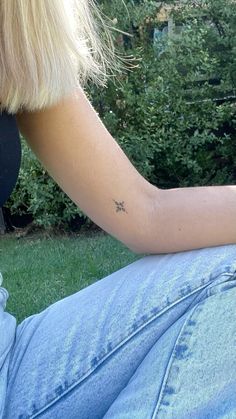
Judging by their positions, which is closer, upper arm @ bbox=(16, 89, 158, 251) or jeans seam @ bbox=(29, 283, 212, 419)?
jeans seam @ bbox=(29, 283, 212, 419)

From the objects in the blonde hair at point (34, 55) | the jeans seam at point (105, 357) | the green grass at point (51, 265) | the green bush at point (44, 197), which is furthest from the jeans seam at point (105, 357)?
the green bush at point (44, 197)

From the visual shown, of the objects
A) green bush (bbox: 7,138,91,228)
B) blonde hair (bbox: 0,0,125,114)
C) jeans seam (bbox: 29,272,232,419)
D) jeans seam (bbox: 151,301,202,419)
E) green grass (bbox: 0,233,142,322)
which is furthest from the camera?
green bush (bbox: 7,138,91,228)

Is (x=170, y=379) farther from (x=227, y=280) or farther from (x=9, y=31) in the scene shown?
(x=9, y=31)

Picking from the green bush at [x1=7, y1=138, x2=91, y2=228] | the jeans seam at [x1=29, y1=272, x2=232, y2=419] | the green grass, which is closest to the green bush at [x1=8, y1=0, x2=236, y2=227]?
the green bush at [x1=7, y1=138, x2=91, y2=228]

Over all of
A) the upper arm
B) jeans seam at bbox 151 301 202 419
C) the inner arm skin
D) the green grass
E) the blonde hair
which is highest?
the blonde hair

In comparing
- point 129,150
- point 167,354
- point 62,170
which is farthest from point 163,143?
point 167,354

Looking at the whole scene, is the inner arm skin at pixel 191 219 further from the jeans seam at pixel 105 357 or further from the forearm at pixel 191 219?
the jeans seam at pixel 105 357

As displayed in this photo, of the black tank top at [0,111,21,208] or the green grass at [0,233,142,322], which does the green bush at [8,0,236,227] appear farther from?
the black tank top at [0,111,21,208]
